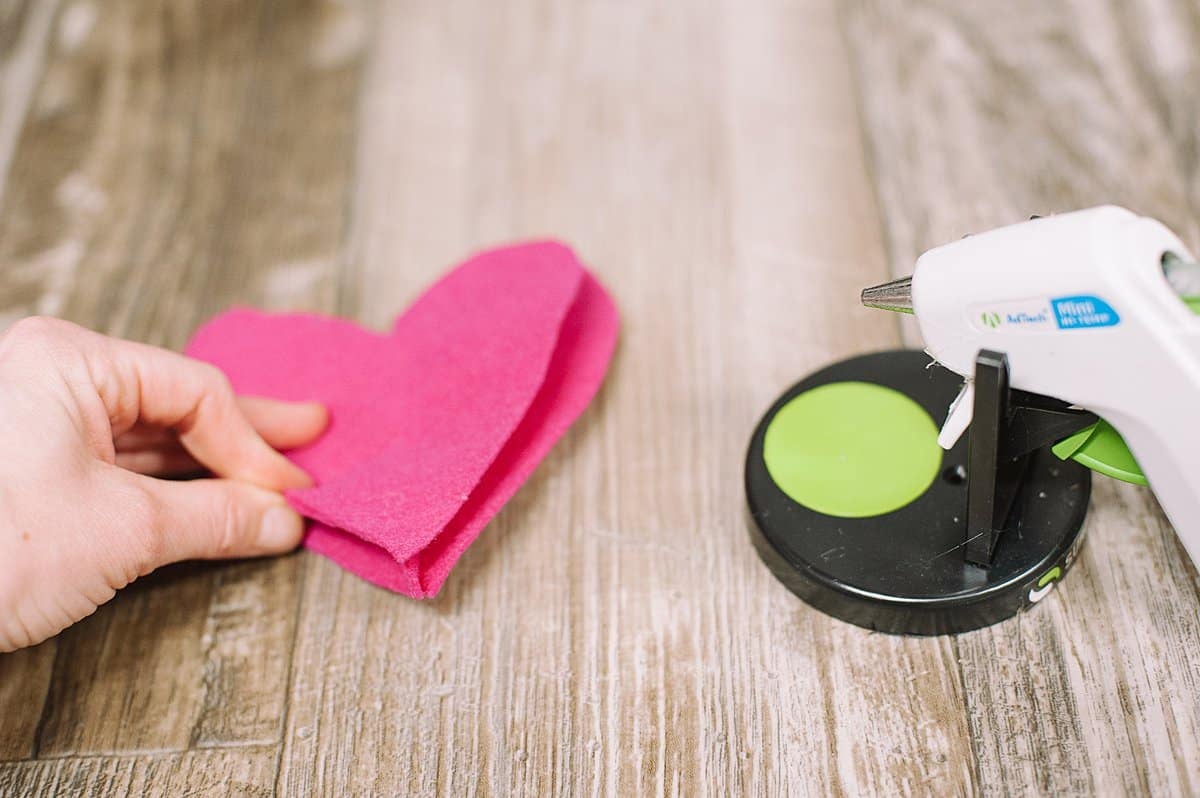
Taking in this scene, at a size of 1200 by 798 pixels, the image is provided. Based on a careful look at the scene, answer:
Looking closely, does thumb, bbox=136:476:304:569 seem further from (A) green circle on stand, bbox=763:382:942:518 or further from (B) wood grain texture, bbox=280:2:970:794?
(A) green circle on stand, bbox=763:382:942:518

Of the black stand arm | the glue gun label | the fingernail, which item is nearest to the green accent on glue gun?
the black stand arm

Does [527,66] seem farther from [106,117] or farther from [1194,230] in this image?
[1194,230]

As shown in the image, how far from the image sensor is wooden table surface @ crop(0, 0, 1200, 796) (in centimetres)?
72

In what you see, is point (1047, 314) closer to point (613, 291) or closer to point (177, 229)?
point (613, 291)

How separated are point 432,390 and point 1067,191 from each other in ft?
1.98

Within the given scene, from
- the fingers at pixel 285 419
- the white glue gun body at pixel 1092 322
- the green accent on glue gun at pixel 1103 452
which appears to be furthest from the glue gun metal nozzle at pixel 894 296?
the fingers at pixel 285 419

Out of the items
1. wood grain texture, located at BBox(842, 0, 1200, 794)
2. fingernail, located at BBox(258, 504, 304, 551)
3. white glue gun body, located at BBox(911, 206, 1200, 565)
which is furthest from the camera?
fingernail, located at BBox(258, 504, 304, 551)

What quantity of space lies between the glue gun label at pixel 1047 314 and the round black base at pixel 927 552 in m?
0.18

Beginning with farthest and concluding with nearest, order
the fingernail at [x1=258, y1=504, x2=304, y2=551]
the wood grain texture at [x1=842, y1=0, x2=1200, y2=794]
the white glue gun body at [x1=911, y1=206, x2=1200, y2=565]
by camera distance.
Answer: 1. the fingernail at [x1=258, y1=504, x2=304, y2=551]
2. the wood grain texture at [x1=842, y1=0, x2=1200, y2=794]
3. the white glue gun body at [x1=911, y1=206, x2=1200, y2=565]

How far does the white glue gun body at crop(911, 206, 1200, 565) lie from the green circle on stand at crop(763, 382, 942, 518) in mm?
146

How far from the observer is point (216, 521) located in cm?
78

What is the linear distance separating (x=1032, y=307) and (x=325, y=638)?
532 millimetres

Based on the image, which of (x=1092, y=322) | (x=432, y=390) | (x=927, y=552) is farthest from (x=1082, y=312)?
(x=432, y=390)

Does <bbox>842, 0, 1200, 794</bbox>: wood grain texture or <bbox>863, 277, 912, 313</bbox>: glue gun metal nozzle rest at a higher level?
<bbox>863, 277, 912, 313</bbox>: glue gun metal nozzle
